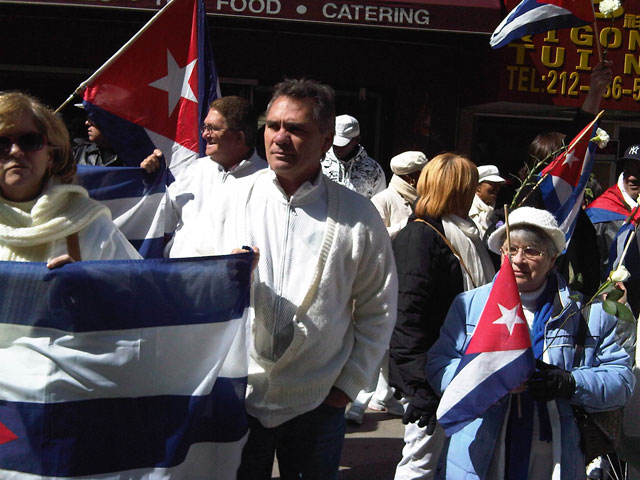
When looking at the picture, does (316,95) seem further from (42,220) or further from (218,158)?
(218,158)

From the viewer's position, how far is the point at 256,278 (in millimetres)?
3023

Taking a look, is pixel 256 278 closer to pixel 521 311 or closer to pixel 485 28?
pixel 521 311

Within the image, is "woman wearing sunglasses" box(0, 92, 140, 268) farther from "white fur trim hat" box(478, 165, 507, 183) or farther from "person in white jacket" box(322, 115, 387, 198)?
"white fur trim hat" box(478, 165, 507, 183)

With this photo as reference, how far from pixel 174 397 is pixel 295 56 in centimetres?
783

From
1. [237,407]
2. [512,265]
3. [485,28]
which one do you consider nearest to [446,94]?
[485,28]

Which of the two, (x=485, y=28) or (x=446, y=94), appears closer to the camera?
(x=485, y=28)

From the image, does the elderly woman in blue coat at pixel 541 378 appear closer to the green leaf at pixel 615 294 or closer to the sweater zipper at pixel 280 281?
the green leaf at pixel 615 294

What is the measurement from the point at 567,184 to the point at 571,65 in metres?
6.04

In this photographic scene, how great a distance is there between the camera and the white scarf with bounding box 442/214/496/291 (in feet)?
13.9

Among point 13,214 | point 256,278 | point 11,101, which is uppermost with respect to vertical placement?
point 11,101

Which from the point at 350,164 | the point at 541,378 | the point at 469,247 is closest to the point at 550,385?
the point at 541,378

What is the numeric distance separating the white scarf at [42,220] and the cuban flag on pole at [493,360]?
55.8 inches

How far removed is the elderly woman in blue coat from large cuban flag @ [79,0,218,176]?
291 cm

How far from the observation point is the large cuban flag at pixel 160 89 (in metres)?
5.57
